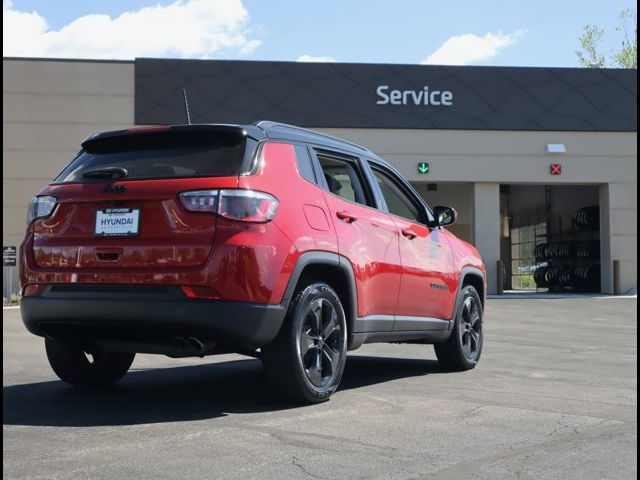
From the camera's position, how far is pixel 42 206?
5410mm

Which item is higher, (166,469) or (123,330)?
(123,330)

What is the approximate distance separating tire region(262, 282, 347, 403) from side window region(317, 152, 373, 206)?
0.84 metres

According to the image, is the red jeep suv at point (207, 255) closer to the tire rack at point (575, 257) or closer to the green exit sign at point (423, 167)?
the green exit sign at point (423, 167)

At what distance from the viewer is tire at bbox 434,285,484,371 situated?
7.51 meters

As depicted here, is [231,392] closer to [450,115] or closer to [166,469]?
[166,469]

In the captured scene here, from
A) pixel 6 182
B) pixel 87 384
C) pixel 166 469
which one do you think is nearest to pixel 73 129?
pixel 6 182

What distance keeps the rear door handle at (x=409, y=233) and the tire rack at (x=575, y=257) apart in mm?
24688

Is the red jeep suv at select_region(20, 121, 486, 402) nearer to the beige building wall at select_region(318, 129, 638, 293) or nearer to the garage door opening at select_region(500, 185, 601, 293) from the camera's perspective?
the beige building wall at select_region(318, 129, 638, 293)

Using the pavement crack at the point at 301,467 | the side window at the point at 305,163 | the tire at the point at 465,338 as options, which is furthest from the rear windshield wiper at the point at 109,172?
the tire at the point at 465,338

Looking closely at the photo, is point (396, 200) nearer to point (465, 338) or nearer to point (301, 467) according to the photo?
point (465, 338)

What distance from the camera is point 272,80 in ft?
84.7

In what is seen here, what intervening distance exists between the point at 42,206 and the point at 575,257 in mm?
30118

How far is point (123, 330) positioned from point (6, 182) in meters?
21.7

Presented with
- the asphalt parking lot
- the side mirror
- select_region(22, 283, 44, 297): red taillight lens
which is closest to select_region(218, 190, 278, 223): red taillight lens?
the asphalt parking lot
